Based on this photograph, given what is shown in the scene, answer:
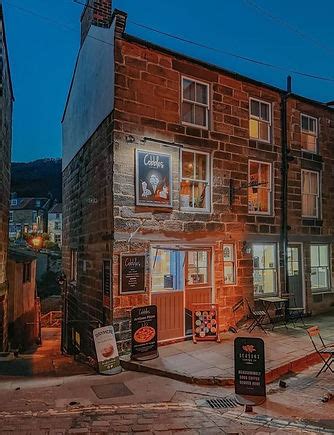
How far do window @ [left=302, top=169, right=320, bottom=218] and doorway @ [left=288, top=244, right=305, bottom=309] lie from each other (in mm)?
1386

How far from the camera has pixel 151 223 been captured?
31.7ft

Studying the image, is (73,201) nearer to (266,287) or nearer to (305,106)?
(266,287)

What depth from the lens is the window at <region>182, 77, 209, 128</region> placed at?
10.7 meters

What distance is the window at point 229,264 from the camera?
36.3ft

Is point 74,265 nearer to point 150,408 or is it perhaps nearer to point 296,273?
point 296,273

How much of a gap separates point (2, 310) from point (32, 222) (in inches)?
2094

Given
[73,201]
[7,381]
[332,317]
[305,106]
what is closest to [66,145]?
[73,201]

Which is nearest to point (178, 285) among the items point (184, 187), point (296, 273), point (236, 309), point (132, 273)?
point (132, 273)

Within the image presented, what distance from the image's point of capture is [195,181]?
10.6 meters

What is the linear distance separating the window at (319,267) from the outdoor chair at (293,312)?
1324mm

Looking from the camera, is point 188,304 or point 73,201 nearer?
point 188,304

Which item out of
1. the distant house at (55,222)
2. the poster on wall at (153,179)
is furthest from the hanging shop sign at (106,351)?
the distant house at (55,222)

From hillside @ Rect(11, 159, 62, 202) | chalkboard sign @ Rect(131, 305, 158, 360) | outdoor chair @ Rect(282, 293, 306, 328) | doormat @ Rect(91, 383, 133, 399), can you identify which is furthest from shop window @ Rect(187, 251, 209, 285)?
hillside @ Rect(11, 159, 62, 202)

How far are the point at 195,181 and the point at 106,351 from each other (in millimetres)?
5154
